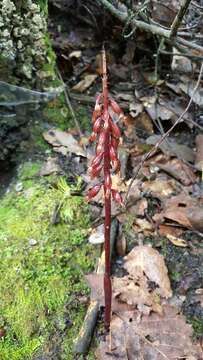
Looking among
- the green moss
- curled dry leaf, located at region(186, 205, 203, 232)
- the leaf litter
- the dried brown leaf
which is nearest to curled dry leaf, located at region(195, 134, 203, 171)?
the leaf litter

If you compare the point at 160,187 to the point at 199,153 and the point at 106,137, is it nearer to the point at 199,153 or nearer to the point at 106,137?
the point at 199,153

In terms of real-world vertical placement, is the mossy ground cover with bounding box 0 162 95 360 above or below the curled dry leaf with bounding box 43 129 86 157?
below

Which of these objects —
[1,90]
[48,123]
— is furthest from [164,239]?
[1,90]

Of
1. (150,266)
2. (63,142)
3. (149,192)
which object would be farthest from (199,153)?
(150,266)

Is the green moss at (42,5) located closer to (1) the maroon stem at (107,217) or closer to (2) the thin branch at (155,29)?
(2) the thin branch at (155,29)

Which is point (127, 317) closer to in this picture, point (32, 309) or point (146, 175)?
point (32, 309)

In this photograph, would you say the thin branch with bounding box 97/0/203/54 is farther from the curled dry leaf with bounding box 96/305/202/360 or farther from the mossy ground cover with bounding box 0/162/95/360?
the curled dry leaf with bounding box 96/305/202/360
